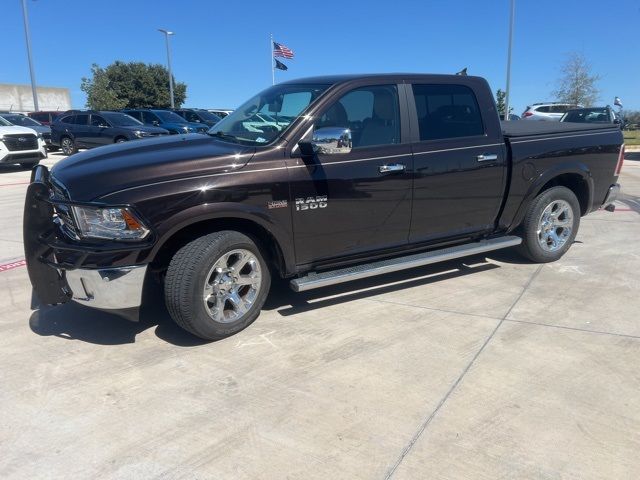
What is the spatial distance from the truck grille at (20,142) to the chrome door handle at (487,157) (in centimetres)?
1412

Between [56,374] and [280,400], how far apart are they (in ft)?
4.95

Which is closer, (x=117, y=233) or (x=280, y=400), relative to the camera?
(x=280, y=400)

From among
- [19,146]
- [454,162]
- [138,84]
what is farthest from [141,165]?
[138,84]

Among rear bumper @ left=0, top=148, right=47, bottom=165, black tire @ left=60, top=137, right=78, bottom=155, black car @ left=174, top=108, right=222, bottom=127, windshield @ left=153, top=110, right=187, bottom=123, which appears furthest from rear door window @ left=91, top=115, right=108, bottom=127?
black car @ left=174, top=108, right=222, bottom=127

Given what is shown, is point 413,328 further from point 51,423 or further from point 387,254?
point 51,423

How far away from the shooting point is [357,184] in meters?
4.12

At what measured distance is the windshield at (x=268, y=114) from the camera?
13.4ft

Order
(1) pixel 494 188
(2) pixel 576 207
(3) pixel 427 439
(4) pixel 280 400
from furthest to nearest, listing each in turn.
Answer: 1. (2) pixel 576 207
2. (1) pixel 494 188
3. (4) pixel 280 400
4. (3) pixel 427 439

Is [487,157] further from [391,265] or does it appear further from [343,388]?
[343,388]

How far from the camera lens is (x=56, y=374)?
3371 mm

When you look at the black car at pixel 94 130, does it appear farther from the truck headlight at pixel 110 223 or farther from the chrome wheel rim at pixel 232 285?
the truck headlight at pixel 110 223

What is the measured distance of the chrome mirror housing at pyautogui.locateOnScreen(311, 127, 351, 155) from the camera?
371cm

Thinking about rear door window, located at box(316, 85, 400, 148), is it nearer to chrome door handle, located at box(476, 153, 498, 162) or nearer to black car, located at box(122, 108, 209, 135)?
chrome door handle, located at box(476, 153, 498, 162)

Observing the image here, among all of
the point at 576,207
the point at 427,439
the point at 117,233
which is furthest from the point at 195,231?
the point at 576,207
